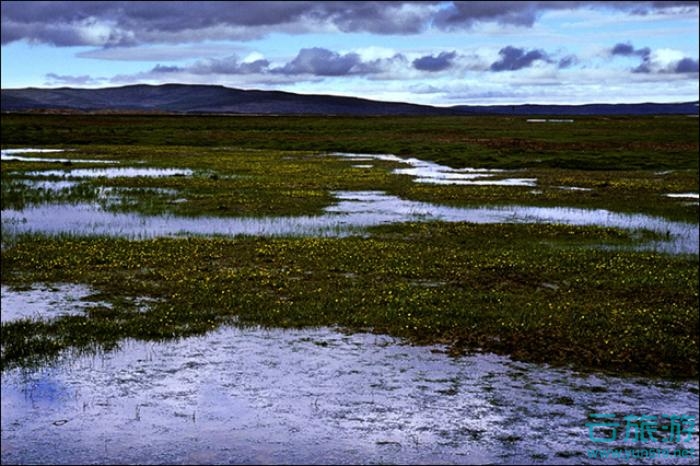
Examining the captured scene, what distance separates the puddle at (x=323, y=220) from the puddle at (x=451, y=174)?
13.0 meters

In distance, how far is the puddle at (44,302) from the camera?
19188mm

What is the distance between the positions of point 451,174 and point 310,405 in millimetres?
50280

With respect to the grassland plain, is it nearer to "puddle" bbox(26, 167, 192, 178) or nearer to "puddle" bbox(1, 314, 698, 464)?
"puddle" bbox(1, 314, 698, 464)

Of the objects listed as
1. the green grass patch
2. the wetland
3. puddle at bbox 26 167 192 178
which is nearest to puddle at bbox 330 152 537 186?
the wetland

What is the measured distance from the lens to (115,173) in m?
58.0

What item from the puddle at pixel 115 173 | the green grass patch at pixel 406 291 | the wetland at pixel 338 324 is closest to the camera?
the wetland at pixel 338 324

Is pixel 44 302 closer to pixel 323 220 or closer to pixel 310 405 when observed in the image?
pixel 310 405

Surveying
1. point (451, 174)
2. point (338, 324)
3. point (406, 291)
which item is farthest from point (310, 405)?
point (451, 174)

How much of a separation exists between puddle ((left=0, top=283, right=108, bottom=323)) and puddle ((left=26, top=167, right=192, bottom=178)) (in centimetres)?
3450

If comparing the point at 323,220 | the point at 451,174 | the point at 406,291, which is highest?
the point at 451,174

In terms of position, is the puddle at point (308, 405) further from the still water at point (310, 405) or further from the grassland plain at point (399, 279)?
the grassland plain at point (399, 279)

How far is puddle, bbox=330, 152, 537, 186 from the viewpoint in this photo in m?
54.8

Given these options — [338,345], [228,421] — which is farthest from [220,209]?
[228,421]

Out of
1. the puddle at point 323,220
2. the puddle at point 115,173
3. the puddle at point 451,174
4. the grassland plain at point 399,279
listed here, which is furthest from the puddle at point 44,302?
the puddle at point 451,174
